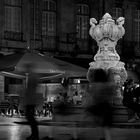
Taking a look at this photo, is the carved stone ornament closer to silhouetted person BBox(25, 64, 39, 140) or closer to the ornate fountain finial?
→ the ornate fountain finial

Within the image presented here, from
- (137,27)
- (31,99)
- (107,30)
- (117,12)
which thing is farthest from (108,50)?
(137,27)

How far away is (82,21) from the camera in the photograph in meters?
41.3

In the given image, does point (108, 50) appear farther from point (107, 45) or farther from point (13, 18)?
point (13, 18)

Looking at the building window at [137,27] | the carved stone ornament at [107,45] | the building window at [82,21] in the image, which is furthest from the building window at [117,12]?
the carved stone ornament at [107,45]

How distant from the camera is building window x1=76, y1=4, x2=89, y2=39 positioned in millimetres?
41247

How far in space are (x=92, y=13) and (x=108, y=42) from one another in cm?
2093

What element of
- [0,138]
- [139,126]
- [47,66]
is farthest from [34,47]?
[0,138]

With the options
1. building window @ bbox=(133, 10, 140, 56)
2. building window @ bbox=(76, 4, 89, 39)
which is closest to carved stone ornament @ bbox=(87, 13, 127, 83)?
building window @ bbox=(76, 4, 89, 39)

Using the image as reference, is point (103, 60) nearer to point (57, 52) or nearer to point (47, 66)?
point (47, 66)

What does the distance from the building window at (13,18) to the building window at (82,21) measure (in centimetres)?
486

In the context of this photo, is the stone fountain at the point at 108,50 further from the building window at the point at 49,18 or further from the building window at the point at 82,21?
the building window at the point at 82,21

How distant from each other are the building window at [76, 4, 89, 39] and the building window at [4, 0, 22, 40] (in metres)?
4.86

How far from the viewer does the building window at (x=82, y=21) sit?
135ft

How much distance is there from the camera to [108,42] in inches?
828
